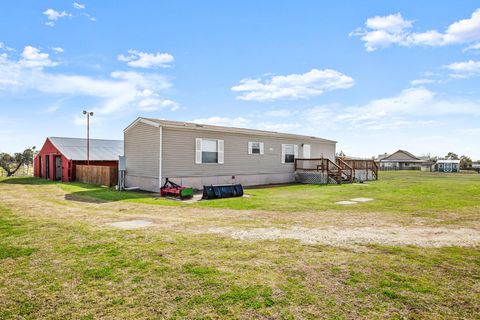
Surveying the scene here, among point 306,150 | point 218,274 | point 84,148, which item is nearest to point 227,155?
point 306,150

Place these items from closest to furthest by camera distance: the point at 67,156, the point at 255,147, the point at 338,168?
the point at 255,147, the point at 338,168, the point at 67,156

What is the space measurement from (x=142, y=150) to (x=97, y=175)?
556cm

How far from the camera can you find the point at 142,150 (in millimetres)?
16922

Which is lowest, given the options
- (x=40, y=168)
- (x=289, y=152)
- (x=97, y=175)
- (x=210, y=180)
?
(x=210, y=180)

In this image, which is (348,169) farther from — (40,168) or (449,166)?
(449,166)

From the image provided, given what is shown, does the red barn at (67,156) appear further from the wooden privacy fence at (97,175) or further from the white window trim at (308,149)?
the white window trim at (308,149)

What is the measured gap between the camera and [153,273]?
4.37 m

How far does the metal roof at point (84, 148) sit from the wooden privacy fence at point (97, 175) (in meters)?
2.10

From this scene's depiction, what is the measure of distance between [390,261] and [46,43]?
1900 centimetres

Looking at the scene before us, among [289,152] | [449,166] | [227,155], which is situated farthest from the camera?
[449,166]

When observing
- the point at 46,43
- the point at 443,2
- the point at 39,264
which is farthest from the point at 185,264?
the point at 46,43

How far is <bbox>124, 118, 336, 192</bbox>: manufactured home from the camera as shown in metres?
15.7

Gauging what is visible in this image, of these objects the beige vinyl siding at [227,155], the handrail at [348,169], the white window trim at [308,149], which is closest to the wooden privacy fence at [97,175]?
the beige vinyl siding at [227,155]

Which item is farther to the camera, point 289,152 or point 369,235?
point 289,152
